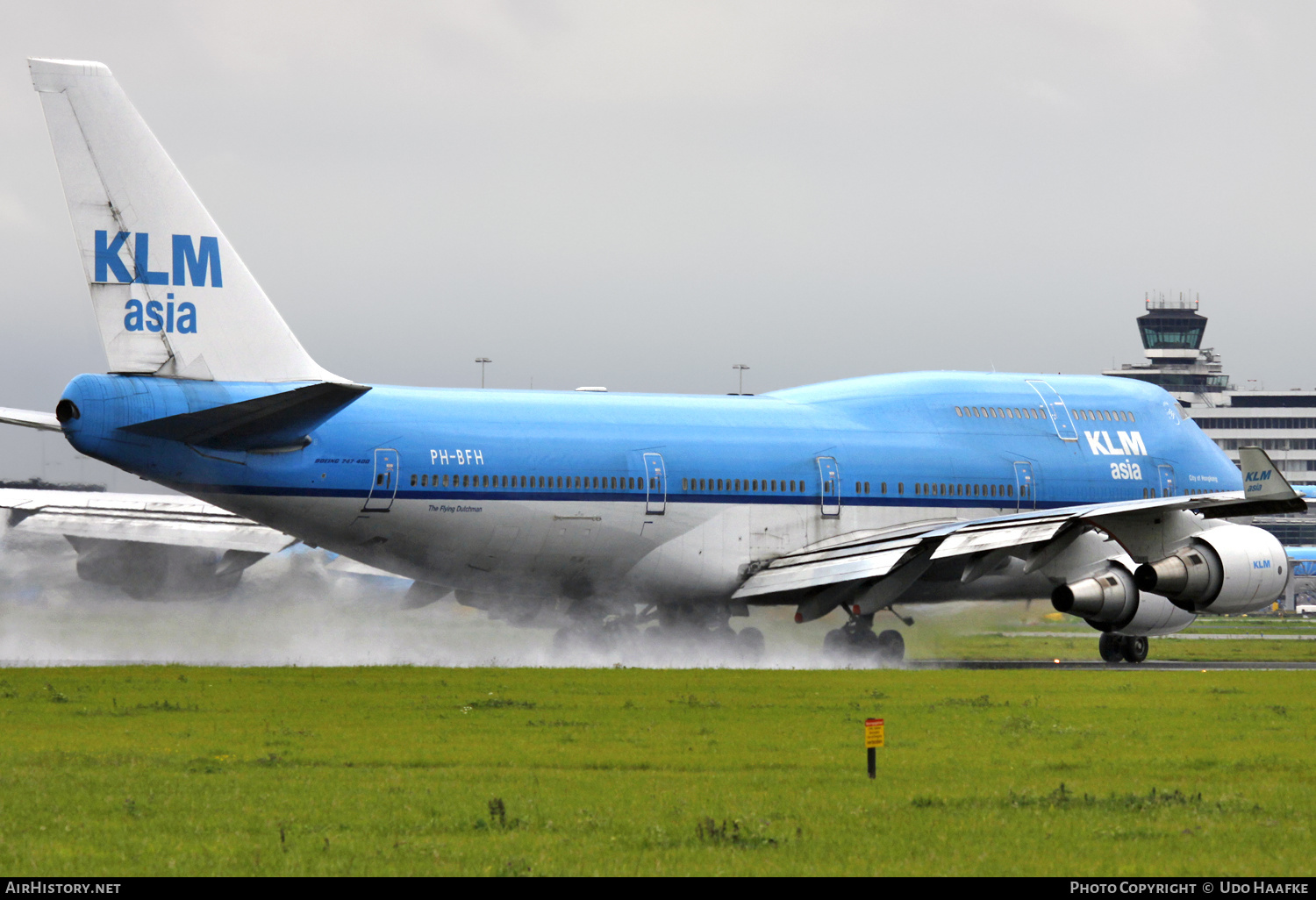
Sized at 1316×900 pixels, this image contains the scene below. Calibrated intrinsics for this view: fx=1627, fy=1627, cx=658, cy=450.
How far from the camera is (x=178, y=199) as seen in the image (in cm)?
2672

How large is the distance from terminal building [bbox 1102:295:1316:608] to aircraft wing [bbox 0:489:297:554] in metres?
116

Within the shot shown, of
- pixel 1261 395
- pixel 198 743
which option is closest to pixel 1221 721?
pixel 198 743

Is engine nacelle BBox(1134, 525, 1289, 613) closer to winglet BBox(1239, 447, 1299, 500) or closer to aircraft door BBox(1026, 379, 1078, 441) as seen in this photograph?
winglet BBox(1239, 447, 1299, 500)

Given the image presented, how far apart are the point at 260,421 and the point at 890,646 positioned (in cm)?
1280

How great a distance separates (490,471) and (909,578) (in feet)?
26.0

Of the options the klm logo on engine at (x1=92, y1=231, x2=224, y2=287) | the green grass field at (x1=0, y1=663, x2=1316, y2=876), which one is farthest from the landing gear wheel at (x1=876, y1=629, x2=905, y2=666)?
the klm logo on engine at (x1=92, y1=231, x2=224, y2=287)

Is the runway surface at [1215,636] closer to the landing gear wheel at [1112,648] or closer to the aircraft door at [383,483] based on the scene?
the landing gear wheel at [1112,648]

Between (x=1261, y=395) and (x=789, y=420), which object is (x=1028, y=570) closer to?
(x=789, y=420)

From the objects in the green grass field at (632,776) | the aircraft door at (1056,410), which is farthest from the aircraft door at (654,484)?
the aircraft door at (1056,410)

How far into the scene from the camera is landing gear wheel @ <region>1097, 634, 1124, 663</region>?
3416cm

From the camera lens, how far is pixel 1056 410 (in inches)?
1398

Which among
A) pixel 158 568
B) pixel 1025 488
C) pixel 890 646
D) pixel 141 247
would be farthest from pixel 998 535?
pixel 158 568

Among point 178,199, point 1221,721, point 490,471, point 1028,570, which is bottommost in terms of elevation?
point 1221,721

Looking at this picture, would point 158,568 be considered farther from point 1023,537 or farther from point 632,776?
point 632,776
